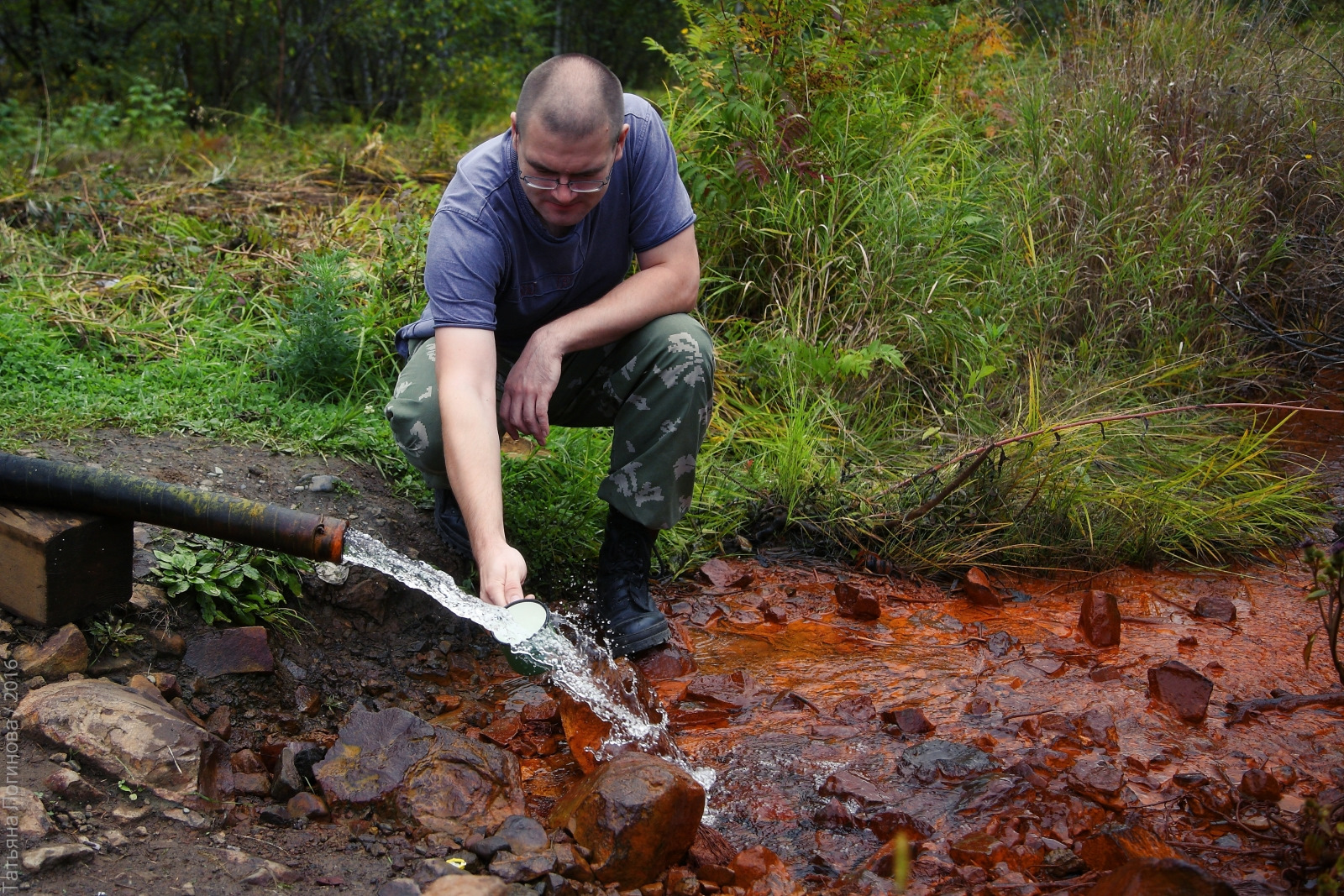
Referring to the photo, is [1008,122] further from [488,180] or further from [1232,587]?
[488,180]

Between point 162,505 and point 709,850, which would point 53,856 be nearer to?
point 162,505

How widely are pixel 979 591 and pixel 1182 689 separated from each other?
0.71 meters

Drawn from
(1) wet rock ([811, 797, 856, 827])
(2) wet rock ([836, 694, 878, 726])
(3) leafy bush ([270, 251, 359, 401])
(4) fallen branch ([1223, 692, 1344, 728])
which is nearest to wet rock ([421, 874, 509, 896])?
(1) wet rock ([811, 797, 856, 827])

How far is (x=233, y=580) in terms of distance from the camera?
2314 mm

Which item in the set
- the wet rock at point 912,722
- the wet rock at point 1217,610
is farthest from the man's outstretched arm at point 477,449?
the wet rock at point 1217,610

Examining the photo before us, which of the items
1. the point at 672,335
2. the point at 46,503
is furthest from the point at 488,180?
the point at 46,503

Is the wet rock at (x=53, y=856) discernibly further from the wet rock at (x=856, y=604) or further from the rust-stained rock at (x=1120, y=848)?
the wet rock at (x=856, y=604)

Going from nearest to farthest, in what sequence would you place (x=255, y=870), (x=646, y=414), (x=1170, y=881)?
(x=1170, y=881)
(x=255, y=870)
(x=646, y=414)

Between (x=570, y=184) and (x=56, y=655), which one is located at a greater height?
(x=570, y=184)

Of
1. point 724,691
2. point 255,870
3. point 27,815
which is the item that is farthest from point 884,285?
point 27,815

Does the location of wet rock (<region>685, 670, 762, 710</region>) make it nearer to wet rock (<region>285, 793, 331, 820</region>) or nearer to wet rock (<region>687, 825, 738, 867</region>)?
wet rock (<region>687, 825, 738, 867</region>)

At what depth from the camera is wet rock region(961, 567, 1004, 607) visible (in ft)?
9.56

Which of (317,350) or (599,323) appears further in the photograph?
(317,350)

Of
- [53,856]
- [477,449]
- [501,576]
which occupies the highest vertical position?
[477,449]
